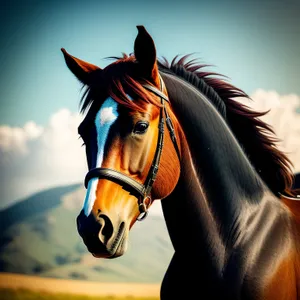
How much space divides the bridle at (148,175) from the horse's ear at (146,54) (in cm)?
7

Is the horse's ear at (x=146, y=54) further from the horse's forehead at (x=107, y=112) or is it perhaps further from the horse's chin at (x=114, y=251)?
the horse's chin at (x=114, y=251)

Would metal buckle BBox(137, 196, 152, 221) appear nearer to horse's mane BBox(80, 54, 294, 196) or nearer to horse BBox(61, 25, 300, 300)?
horse BBox(61, 25, 300, 300)

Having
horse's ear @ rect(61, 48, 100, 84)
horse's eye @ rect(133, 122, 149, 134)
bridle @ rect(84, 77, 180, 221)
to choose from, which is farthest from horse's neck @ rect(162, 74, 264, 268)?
horse's ear @ rect(61, 48, 100, 84)

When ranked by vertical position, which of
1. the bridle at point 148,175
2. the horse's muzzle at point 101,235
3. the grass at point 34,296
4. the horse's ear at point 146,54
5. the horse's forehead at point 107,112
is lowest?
the grass at point 34,296

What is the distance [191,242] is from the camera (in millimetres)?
1905

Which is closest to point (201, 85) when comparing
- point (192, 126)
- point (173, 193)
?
point (192, 126)

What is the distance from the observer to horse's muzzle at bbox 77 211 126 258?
61.0 inches

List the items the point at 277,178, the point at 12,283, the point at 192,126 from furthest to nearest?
the point at 12,283 → the point at 277,178 → the point at 192,126

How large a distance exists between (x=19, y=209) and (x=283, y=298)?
8119 mm

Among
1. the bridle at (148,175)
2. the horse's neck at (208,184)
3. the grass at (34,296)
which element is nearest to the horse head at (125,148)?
the bridle at (148,175)

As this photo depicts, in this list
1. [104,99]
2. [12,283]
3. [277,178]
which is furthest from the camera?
[12,283]

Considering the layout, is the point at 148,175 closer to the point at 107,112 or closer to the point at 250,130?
the point at 107,112

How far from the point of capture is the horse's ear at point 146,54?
5.99 feet

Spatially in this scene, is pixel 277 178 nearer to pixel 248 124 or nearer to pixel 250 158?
pixel 250 158
